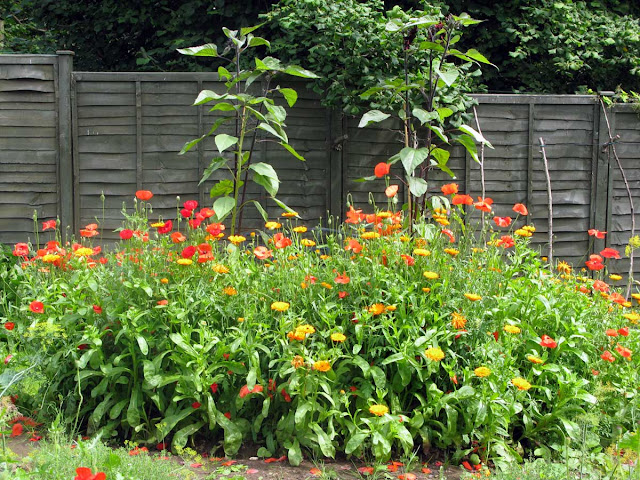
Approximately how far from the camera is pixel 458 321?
2885 mm

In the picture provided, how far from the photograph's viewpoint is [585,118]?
6.26m

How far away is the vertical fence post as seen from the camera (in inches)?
217

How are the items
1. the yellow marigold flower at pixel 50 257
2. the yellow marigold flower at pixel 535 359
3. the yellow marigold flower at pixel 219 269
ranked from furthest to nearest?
the yellow marigold flower at pixel 50 257 → the yellow marigold flower at pixel 219 269 → the yellow marigold flower at pixel 535 359

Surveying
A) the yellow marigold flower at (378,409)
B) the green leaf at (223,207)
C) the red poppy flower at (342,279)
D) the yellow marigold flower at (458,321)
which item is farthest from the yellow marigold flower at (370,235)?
the green leaf at (223,207)

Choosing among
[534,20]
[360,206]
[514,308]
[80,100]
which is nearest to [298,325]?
[514,308]

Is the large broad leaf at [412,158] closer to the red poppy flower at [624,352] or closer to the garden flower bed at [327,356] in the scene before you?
the garden flower bed at [327,356]

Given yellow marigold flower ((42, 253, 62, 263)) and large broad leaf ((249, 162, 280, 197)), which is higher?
large broad leaf ((249, 162, 280, 197))

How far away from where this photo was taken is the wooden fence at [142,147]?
5.52 metres

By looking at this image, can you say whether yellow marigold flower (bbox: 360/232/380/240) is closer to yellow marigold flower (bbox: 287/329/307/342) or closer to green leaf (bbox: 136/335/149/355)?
yellow marigold flower (bbox: 287/329/307/342)

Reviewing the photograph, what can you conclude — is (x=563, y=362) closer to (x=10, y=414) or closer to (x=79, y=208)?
(x=10, y=414)

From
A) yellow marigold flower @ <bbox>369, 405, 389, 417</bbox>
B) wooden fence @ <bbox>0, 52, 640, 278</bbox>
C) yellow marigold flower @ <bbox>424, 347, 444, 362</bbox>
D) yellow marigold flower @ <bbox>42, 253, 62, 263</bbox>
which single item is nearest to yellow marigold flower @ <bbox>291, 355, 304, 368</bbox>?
yellow marigold flower @ <bbox>369, 405, 389, 417</bbox>

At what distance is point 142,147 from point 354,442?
3.61 metres

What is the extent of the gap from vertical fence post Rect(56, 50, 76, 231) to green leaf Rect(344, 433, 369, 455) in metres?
3.62

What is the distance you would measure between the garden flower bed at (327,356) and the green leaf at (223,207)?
0.65 meters
